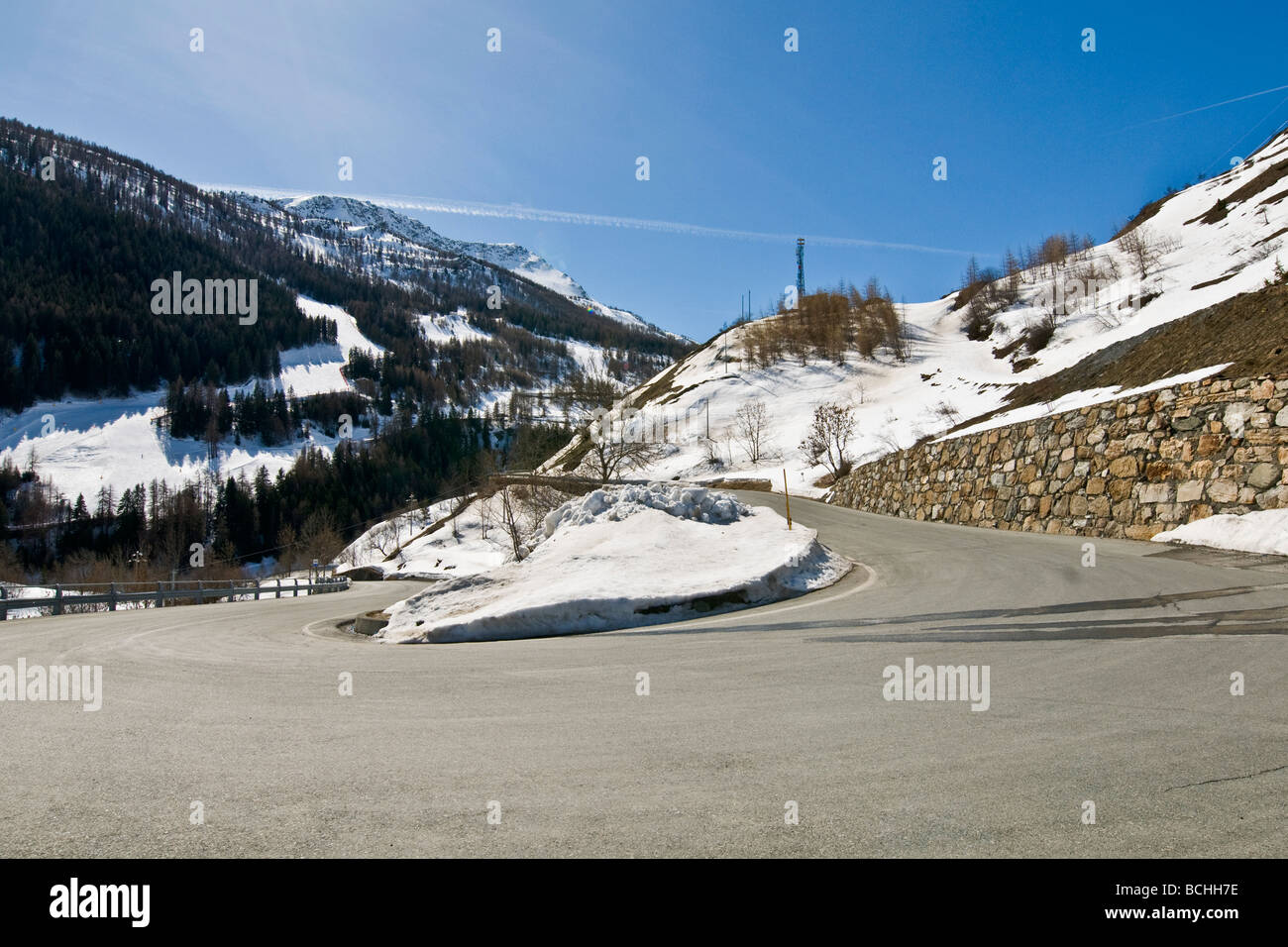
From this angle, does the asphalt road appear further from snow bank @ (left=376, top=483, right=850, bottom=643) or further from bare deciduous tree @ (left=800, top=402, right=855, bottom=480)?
bare deciduous tree @ (left=800, top=402, right=855, bottom=480)

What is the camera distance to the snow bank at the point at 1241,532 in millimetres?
12703

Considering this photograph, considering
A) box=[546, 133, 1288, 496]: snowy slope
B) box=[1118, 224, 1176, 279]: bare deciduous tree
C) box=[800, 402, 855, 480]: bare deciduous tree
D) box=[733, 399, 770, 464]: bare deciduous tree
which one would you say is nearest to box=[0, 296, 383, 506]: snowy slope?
box=[546, 133, 1288, 496]: snowy slope

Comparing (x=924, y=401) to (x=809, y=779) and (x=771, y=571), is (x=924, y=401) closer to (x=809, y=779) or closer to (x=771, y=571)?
(x=771, y=571)

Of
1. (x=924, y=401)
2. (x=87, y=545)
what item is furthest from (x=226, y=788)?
(x=87, y=545)

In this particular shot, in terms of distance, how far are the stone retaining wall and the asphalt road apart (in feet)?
27.6

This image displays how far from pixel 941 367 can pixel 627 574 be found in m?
72.1

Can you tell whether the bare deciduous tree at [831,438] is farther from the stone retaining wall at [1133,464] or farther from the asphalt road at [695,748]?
the asphalt road at [695,748]

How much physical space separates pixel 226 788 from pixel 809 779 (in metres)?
3.12

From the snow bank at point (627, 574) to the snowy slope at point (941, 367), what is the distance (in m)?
26.3

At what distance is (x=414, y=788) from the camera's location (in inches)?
143

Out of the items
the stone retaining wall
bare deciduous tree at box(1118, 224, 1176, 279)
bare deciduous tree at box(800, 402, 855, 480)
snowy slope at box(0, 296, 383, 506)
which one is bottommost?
the stone retaining wall

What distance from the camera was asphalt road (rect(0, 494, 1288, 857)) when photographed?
10.0 ft

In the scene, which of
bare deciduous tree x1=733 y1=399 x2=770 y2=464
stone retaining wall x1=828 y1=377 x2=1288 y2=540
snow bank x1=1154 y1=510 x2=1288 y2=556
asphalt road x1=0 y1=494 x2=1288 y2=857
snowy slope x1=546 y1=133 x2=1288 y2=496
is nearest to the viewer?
asphalt road x1=0 y1=494 x2=1288 y2=857

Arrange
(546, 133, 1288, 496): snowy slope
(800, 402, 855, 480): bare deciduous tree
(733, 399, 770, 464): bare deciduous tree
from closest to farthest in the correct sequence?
(546, 133, 1288, 496): snowy slope
(800, 402, 855, 480): bare deciduous tree
(733, 399, 770, 464): bare deciduous tree
